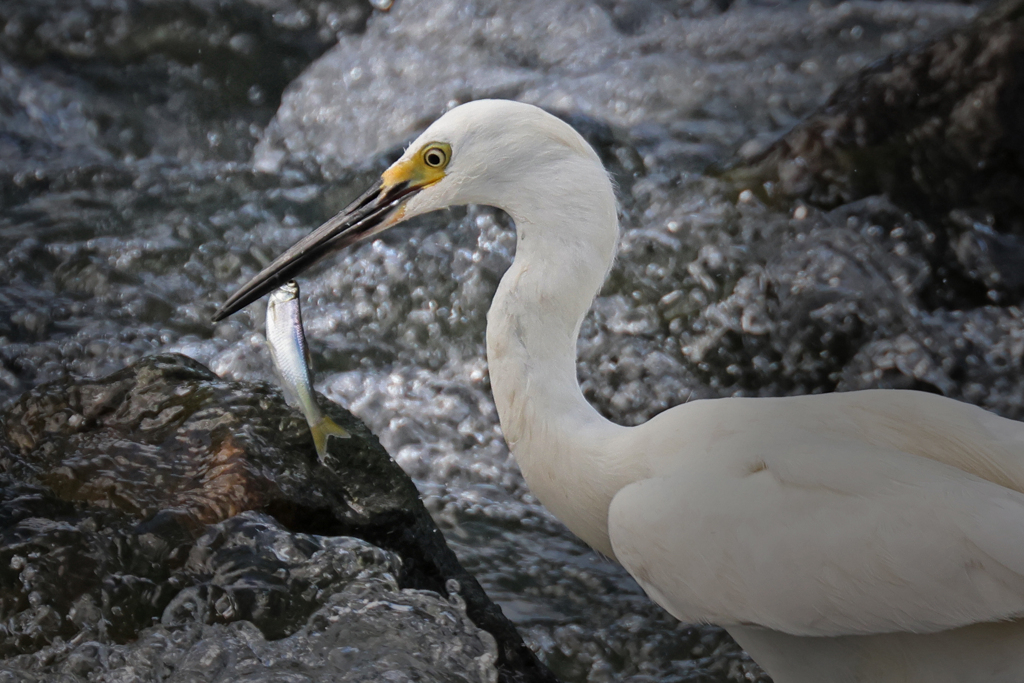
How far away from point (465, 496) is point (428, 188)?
1.60 meters

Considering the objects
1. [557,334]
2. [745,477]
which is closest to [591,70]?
[557,334]

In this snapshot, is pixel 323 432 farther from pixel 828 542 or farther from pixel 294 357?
pixel 828 542

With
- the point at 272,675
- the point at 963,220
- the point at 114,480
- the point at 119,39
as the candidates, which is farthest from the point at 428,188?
the point at 119,39

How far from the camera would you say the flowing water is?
11.7ft

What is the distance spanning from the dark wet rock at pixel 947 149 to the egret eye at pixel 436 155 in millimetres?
2255

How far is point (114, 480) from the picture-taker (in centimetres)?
210

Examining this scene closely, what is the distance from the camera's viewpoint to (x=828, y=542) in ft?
5.77

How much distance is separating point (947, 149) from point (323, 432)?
285cm

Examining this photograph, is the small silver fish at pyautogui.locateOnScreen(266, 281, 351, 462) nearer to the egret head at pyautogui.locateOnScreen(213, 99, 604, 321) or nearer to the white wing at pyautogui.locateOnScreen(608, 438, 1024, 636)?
the egret head at pyautogui.locateOnScreen(213, 99, 604, 321)

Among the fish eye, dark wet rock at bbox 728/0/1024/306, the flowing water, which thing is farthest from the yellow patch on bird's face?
dark wet rock at bbox 728/0/1024/306

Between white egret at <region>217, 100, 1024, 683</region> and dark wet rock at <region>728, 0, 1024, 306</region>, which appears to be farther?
dark wet rock at <region>728, 0, 1024, 306</region>

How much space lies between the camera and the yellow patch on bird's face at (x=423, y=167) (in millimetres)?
2121

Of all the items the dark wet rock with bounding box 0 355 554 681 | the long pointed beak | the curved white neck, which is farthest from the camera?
the long pointed beak

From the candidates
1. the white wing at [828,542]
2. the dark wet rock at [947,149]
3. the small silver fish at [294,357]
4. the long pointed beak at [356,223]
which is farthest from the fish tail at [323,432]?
the dark wet rock at [947,149]
